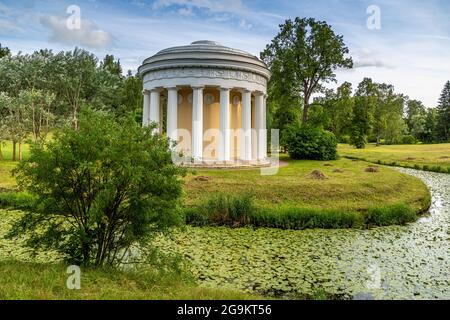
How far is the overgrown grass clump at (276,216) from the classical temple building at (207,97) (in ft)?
26.8

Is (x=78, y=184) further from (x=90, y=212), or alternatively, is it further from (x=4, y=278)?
(x=4, y=278)

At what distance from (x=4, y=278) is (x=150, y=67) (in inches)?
756

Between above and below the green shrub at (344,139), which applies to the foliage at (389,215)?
below

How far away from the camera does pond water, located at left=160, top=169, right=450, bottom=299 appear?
7.48 metres

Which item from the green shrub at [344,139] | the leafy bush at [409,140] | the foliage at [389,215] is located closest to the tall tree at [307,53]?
the foliage at [389,215]

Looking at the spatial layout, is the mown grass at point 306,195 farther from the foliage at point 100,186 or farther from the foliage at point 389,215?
→ the foliage at point 100,186

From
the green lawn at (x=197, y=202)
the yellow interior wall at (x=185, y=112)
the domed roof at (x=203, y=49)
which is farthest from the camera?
the yellow interior wall at (x=185, y=112)

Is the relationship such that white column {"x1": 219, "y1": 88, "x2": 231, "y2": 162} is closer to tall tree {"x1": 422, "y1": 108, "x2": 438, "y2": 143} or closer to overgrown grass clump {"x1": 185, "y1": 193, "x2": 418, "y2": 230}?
overgrown grass clump {"x1": 185, "y1": 193, "x2": 418, "y2": 230}

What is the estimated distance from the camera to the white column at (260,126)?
25922 mm

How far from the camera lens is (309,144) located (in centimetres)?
2989

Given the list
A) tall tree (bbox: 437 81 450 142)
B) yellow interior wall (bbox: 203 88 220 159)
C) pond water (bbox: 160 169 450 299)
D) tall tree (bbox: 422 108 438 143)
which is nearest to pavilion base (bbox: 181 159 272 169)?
yellow interior wall (bbox: 203 88 220 159)

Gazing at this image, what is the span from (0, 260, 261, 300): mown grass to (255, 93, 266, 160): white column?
64.2 feet

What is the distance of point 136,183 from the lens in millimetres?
6906
